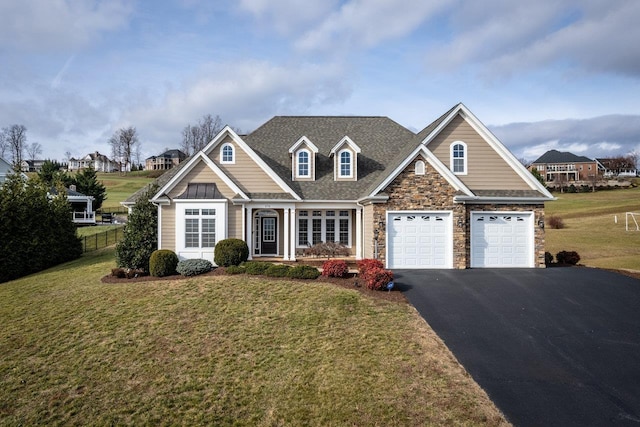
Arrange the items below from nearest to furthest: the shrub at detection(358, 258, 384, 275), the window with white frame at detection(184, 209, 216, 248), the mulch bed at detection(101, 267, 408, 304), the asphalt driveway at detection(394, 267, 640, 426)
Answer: the asphalt driveway at detection(394, 267, 640, 426)
the mulch bed at detection(101, 267, 408, 304)
the shrub at detection(358, 258, 384, 275)
the window with white frame at detection(184, 209, 216, 248)

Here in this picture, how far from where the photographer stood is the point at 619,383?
757cm

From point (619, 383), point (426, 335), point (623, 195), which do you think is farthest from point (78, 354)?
point (623, 195)

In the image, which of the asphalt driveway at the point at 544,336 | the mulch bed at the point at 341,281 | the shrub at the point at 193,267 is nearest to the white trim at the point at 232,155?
the shrub at the point at 193,267

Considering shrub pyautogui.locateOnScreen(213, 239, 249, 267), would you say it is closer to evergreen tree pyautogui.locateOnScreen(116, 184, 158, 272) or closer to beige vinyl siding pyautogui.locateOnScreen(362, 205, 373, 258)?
evergreen tree pyautogui.locateOnScreen(116, 184, 158, 272)

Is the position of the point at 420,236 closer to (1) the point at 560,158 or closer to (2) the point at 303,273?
(2) the point at 303,273

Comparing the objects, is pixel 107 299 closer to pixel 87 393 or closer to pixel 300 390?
pixel 87 393

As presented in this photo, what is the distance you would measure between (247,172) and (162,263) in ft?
19.5

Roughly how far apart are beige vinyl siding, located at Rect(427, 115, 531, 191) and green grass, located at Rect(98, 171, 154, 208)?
55.0 meters

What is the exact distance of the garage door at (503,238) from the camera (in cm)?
1719

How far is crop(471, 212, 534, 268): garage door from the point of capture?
17188mm

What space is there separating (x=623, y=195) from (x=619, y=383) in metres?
71.0

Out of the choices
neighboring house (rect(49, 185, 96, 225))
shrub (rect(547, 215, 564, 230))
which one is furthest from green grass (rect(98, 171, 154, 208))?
shrub (rect(547, 215, 564, 230))

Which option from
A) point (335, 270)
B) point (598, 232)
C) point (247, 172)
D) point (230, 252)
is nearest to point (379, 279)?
point (335, 270)

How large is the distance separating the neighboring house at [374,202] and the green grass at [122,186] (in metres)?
47.8
